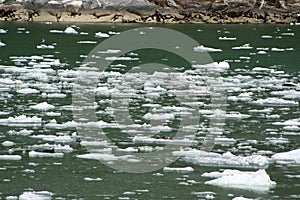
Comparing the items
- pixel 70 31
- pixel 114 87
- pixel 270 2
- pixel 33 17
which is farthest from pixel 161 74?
pixel 270 2

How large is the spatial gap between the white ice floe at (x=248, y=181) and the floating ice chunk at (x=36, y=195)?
4.34 feet

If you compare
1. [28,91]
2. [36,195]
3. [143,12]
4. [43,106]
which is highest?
[143,12]

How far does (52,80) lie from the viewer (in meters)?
13.0

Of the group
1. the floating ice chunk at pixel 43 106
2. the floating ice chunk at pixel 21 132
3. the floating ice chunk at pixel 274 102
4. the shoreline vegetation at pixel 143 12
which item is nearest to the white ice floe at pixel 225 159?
the floating ice chunk at pixel 21 132

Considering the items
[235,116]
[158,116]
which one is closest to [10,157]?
[158,116]

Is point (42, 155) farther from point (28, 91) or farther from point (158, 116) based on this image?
point (28, 91)

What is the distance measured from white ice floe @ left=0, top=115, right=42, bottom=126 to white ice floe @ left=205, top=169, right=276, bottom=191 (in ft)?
10.1

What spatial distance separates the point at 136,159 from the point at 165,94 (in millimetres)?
4449

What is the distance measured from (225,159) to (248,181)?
0.85 meters

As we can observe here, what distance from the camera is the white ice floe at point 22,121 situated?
8867mm

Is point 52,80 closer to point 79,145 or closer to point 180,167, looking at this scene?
point 79,145

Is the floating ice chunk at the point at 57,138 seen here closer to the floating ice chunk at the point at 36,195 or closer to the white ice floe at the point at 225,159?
the white ice floe at the point at 225,159

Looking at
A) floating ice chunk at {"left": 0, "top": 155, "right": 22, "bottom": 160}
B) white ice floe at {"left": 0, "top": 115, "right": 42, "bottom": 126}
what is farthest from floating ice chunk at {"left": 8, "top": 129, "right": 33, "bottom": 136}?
floating ice chunk at {"left": 0, "top": 155, "right": 22, "bottom": 160}

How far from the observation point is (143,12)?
31.9m
